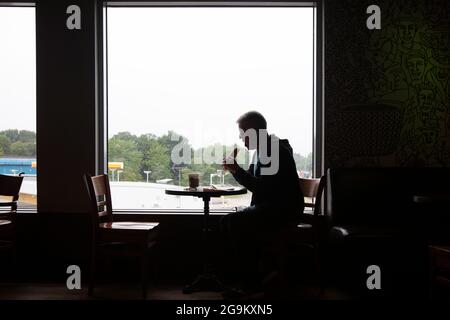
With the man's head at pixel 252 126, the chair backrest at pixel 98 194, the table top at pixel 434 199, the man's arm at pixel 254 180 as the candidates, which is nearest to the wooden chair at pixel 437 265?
the table top at pixel 434 199

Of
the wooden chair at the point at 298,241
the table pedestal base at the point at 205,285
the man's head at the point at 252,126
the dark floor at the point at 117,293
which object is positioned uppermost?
the man's head at the point at 252,126

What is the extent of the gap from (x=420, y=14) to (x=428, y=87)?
635mm

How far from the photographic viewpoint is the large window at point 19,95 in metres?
4.42

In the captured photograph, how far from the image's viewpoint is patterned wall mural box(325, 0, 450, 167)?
4.22 meters

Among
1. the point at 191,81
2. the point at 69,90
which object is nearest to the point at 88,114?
the point at 69,90

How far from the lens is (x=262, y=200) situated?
3529 mm

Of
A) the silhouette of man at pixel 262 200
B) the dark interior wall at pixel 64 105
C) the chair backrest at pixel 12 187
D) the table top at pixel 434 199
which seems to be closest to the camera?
the table top at pixel 434 199

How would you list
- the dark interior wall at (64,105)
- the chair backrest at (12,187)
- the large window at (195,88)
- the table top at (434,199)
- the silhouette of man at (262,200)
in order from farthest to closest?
the large window at (195,88)
the dark interior wall at (64,105)
the chair backrest at (12,187)
the silhouette of man at (262,200)
the table top at (434,199)

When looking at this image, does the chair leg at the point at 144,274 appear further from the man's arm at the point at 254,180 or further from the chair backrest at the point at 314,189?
the chair backrest at the point at 314,189

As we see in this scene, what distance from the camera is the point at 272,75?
4.41 metres

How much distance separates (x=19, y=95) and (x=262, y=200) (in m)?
2.48

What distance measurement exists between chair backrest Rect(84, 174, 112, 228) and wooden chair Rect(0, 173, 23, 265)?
0.72 meters

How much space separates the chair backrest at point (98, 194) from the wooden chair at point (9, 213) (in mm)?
715

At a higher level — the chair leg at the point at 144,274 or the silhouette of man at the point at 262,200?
the silhouette of man at the point at 262,200
